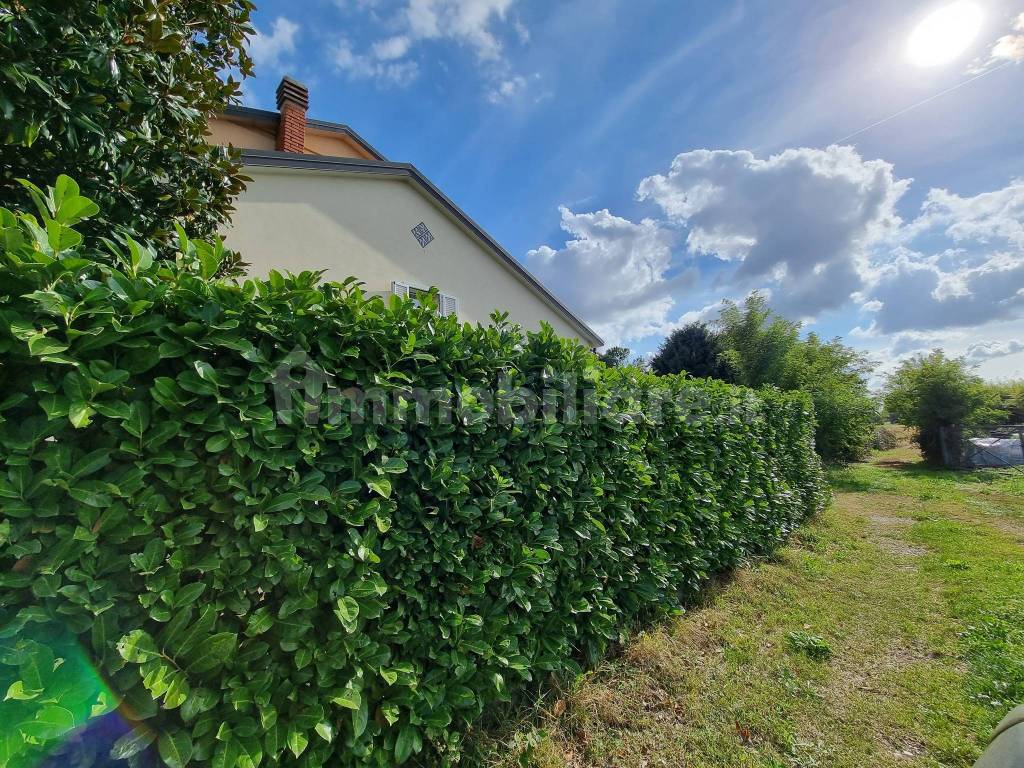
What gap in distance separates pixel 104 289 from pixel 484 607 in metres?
2.06

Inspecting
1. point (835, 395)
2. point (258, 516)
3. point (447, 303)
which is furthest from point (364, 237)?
point (835, 395)

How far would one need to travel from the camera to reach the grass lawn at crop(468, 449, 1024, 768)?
83.6 inches

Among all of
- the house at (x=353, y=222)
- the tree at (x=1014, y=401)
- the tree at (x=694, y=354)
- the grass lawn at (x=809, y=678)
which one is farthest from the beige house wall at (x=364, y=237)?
the tree at (x=1014, y=401)

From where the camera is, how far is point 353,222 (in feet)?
22.7

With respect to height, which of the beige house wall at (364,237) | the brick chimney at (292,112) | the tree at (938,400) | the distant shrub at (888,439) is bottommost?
the distant shrub at (888,439)

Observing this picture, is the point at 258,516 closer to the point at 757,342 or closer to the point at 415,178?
the point at 415,178

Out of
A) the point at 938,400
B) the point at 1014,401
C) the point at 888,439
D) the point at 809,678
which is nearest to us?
the point at 809,678

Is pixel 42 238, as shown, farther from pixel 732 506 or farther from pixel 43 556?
pixel 732 506

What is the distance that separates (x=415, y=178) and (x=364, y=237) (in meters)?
1.75

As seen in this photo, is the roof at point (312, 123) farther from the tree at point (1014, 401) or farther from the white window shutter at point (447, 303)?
the tree at point (1014, 401)

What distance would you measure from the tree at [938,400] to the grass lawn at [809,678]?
11.0 metres

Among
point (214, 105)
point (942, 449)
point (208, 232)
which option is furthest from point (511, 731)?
point (942, 449)

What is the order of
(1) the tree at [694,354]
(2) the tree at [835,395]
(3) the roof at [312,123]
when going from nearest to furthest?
(3) the roof at [312,123]
(2) the tree at [835,395]
(1) the tree at [694,354]

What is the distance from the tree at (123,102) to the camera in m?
1.65
